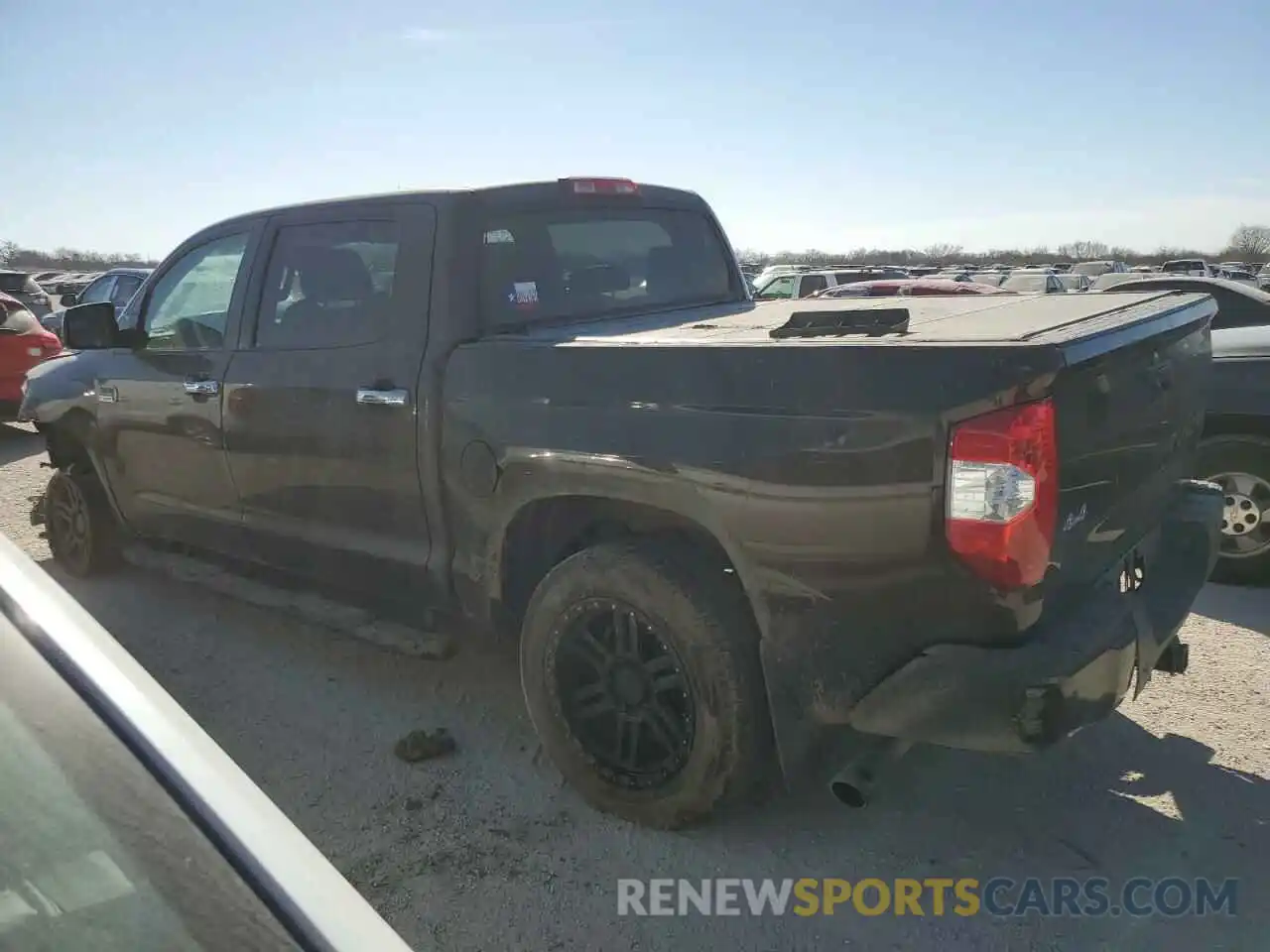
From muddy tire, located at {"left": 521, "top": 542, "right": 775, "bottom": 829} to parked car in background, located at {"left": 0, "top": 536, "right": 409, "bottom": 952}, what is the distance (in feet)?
5.54

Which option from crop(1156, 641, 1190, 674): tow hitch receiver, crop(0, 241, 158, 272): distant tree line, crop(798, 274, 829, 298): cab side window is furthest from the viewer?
crop(0, 241, 158, 272): distant tree line

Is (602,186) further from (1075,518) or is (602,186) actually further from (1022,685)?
(1022,685)

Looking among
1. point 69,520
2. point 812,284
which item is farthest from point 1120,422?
point 812,284

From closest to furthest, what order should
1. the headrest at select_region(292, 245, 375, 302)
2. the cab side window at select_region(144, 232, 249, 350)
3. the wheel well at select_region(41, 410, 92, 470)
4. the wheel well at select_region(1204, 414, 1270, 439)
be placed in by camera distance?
the headrest at select_region(292, 245, 375, 302), the cab side window at select_region(144, 232, 249, 350), the wheel well at select_region(1204, 414, 1270, 439), the wheel well at select_region(41, 410, 92, 470)

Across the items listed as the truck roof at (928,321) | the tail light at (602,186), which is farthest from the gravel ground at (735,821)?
the tail light at (602,186)

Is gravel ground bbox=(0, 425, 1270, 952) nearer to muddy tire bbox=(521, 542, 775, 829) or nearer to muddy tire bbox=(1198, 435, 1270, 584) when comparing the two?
muddy tire bbox=(521, 542, 775, 829)

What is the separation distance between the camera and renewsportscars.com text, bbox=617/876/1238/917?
2768mm

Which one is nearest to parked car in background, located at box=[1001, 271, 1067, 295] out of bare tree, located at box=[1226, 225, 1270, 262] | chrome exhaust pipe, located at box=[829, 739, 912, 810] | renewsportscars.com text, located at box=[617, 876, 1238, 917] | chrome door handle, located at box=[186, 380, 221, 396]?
chrome door handle, located at box=[186, 380, 221, 396]

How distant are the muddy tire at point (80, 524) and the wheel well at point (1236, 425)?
18.9 ft

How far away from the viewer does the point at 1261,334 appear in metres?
5.36

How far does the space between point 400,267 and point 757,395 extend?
1632 mm

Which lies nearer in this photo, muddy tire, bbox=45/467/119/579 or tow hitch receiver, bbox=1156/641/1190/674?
tow hitch receiver, bbox=1156/641/1190/674

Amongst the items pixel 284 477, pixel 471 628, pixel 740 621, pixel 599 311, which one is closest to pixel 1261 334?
pixel 599 311

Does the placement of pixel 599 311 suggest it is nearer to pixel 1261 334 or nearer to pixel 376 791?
pixel 376 791
